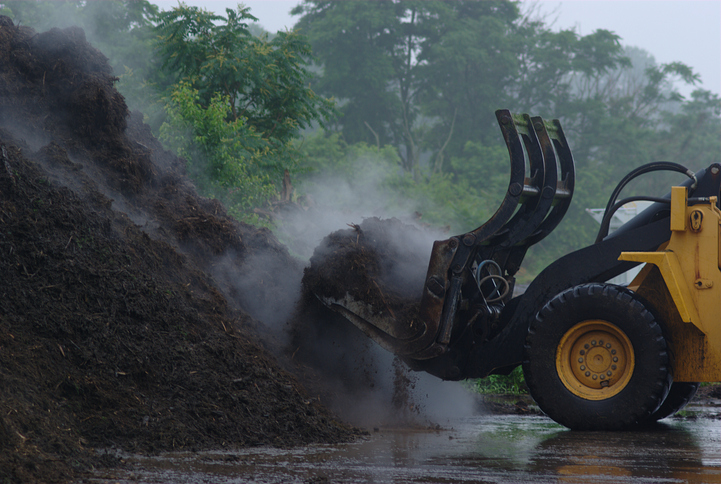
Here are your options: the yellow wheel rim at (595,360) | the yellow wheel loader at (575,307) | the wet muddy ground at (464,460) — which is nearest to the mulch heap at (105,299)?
the wet muddy ground at (464,460)

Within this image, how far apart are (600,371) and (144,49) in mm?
22174

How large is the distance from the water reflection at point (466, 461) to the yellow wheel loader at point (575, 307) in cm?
45

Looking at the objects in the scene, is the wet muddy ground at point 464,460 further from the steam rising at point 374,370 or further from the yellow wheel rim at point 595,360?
the steam rising at point 374,370

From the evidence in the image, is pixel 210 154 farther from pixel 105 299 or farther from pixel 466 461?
pixel 466 461

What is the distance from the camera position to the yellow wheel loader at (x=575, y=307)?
6160 millimetres

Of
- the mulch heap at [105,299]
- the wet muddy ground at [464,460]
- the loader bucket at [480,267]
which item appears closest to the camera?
the wet muddy ground at [464,460]

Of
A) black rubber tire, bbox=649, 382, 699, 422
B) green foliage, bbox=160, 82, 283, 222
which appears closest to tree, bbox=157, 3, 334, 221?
green foliage, bbox=160, 82, 283, 222

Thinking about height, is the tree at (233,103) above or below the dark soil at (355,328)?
above

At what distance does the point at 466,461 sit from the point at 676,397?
11.7ft

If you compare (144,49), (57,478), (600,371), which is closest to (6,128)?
(57,478)

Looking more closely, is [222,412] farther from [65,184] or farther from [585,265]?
[585,265]

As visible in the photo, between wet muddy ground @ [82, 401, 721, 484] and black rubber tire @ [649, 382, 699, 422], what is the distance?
0.82m

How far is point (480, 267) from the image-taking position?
6.97 metres

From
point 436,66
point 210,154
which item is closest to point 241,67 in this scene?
point 210,154
